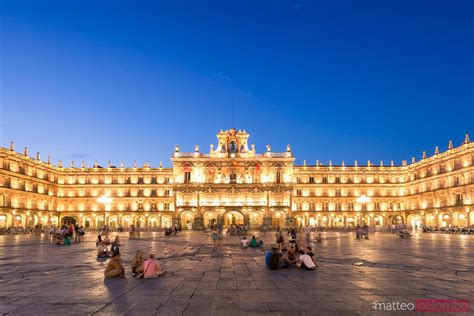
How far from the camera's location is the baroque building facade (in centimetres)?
8950

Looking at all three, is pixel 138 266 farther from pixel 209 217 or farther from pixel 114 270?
pixel 209 217

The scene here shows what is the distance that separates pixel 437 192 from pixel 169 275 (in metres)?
81.1

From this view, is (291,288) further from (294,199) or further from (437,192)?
(294,199)

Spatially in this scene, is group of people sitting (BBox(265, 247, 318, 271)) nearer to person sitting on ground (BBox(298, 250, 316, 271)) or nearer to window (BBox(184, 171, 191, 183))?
person sitting on ground (BBox(298, 250, 316, 271))

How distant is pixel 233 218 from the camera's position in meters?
99.2

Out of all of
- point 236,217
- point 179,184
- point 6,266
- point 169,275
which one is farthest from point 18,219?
point 169,275

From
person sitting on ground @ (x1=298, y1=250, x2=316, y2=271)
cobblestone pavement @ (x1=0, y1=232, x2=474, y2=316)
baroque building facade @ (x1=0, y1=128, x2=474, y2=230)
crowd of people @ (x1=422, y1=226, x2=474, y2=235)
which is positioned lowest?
crowd of people @ (x1=422, y1=226, x2=474, y2=235)

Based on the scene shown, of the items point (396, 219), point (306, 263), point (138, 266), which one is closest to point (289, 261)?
point (306, 263)

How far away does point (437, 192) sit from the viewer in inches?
3381

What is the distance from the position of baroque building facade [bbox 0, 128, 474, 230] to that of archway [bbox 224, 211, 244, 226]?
0.75 ft

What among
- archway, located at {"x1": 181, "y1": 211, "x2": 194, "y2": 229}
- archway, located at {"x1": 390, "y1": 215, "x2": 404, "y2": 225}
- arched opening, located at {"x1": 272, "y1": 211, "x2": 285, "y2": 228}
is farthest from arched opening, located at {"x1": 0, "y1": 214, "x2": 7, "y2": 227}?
archway, located at {"x1": 390, "y1": 215, "x2": 404, "y2": 225}

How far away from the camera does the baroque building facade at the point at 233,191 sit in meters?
89.5

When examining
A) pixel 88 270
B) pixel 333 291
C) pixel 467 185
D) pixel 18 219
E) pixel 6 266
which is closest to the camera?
pixel 333 291

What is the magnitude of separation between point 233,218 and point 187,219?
10.5 metres
